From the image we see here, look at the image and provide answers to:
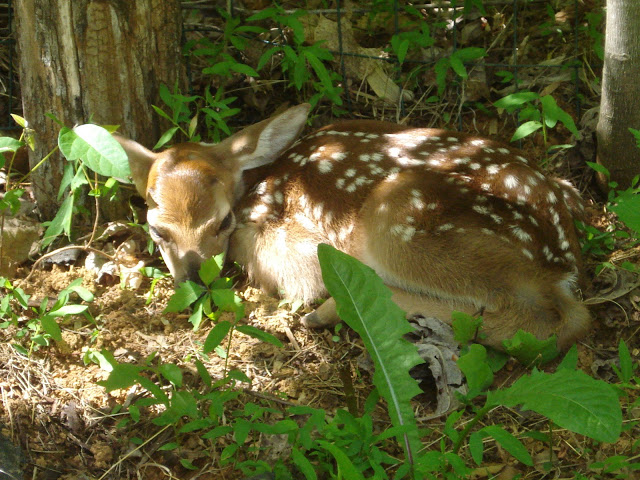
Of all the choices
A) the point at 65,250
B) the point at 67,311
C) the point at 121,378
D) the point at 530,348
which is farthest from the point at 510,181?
the point at 65,250

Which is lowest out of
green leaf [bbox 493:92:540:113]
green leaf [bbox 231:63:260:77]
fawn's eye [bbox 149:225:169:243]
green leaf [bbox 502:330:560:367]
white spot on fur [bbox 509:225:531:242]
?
green leaf [bbox 502:330:560:367]

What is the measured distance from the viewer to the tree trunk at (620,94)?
12.7 feet

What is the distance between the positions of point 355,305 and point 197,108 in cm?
210

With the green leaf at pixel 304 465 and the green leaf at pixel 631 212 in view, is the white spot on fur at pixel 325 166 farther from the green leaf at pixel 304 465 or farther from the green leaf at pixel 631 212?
the green leaf at pixel 304 465

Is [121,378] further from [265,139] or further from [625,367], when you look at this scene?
[625,367]

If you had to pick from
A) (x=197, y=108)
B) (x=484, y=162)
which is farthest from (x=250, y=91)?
(x=484, y=162)

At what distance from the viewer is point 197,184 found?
3.79 meters

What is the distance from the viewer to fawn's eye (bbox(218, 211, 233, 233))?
391 cm

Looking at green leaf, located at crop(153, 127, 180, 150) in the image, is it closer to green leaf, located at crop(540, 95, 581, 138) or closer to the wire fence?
the wire fence

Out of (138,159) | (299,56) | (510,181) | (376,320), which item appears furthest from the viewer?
(299,56)

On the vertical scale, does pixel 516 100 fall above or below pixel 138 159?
above

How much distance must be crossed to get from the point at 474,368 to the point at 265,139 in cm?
190

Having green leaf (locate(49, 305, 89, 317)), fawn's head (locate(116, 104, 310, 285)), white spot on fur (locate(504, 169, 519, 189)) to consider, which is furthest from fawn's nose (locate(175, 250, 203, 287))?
white spot on fur (locate(504, 169, 519, 189))

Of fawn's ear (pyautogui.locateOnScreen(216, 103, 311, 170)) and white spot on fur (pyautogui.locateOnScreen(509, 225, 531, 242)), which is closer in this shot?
white spot on fur (pyautogui.locateOnScreen(509, 225, 531, 242))
